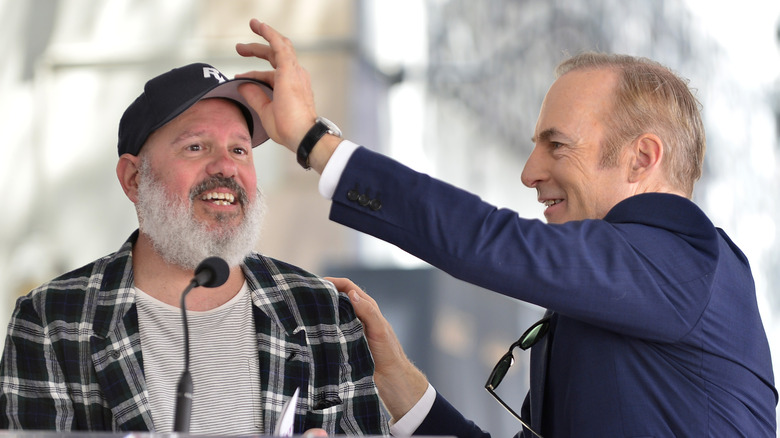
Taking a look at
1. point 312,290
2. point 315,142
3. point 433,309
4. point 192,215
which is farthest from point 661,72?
point 433,309

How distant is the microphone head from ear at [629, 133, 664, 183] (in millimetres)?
917

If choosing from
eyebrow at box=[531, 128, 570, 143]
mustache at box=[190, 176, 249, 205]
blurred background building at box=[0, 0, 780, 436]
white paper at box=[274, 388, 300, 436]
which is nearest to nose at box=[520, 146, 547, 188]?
eyebrow at box=[531, 128, 570, 143]

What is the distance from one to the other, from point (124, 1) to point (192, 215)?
2487mm

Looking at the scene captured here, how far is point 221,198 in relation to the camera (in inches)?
90.0

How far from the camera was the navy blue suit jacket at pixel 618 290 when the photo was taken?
1588 millimetres

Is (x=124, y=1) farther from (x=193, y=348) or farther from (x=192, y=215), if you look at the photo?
(x=193, y=348)

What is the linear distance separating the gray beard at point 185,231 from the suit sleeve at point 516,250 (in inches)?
27.2

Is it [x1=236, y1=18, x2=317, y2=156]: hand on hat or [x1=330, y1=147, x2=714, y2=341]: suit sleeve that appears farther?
[x1=236, y1=18, x2=317, y2=156]: hand on hat

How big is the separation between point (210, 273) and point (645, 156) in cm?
97

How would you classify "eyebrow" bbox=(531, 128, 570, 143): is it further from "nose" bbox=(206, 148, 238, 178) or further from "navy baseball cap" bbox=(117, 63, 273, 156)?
"nose" bbox=(206, 148, 238, 178)

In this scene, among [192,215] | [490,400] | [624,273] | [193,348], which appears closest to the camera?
[624,273]

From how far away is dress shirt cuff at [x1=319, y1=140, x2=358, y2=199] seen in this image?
1614 millimetres

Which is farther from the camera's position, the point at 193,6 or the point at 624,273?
the point at 193,6

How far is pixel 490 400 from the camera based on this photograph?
13.4 feet
